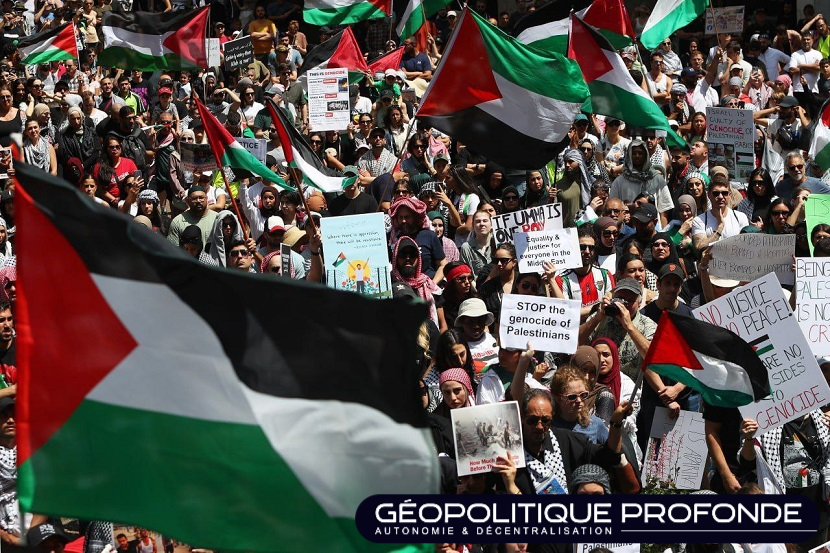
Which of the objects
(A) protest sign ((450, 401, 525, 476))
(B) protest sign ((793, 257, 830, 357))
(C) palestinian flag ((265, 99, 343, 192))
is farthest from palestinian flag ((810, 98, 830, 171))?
(A) protest sign ((450, 401, 525, 476))

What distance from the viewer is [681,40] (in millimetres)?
24109

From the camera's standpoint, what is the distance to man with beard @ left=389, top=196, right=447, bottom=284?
11750 millimetres

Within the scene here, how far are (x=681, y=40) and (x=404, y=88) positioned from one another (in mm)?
7118

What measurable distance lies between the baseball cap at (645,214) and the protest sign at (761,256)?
149 cm

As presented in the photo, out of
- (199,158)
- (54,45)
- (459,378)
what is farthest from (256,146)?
(459,378)

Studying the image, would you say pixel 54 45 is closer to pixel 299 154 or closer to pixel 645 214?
pixel 299 154

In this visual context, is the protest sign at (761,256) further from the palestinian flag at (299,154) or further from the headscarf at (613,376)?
the palestinian flag at (299,154)

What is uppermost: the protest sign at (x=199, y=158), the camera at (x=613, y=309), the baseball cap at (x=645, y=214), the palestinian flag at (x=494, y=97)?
the palestinian flag at (x=494, y=97)

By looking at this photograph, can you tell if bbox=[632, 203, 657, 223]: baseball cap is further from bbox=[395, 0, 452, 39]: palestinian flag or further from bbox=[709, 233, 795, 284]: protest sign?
bbox=[395, 0, 452, 39]: palestinian flag

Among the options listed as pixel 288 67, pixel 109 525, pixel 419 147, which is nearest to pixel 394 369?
pixel 109 525

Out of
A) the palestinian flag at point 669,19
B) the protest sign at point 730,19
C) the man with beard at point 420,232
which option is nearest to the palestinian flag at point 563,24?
the palestinian flag at point 669,19

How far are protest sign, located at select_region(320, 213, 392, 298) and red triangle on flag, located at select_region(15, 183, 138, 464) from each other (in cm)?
531

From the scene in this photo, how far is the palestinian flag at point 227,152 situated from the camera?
12562 mm

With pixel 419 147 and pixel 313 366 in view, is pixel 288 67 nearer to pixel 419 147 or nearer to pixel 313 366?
pixel 419 147
